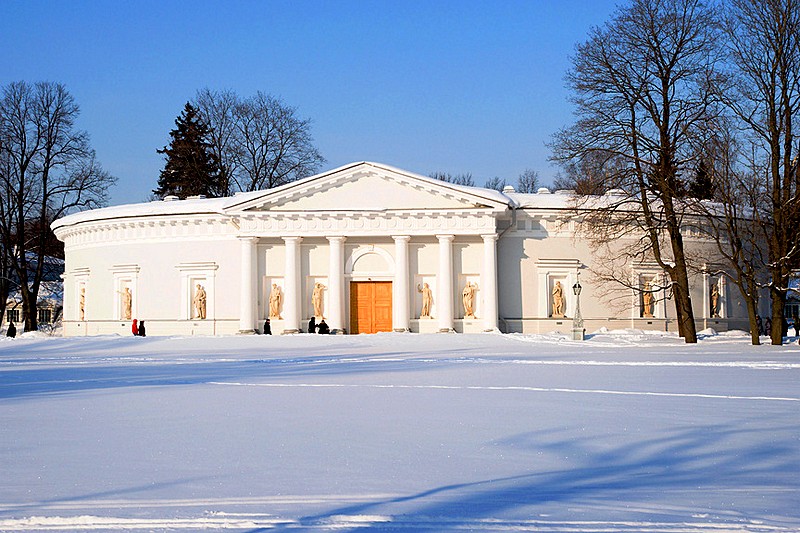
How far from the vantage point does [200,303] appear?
47344mm

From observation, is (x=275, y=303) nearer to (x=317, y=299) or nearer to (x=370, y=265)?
(x=317, y=299)

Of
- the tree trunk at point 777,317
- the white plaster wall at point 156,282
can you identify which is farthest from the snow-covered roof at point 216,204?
the tree trunk at point 777,317

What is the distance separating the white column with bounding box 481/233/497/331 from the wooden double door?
492 cm

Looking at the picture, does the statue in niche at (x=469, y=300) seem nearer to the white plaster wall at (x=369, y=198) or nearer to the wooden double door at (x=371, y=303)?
the wooden double door at (x=371, y=303)

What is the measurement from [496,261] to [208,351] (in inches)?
667

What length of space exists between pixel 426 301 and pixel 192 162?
112 ft

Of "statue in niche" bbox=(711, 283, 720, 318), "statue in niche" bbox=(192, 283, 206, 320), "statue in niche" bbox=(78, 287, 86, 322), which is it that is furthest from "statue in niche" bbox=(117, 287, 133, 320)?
"statue in niche" bbox=(711, 283, 720, 318)

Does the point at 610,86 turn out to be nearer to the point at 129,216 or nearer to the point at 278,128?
the point at 129,216

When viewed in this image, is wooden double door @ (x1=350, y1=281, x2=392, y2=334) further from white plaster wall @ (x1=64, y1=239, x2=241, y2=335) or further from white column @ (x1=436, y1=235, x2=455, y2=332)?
white plaster wall @ (x1=64, y1=239, x2=241, y2=335)

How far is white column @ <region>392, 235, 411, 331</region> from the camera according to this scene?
44.2m

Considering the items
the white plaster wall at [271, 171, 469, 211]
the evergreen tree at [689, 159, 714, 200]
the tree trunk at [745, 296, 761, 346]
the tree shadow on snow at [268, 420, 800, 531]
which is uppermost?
the white plaster wall at [271, 171, 469, 211]

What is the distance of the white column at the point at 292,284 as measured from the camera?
4472 cm

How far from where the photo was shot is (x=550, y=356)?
2723 cm

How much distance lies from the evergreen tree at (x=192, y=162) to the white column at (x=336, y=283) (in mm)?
27826
